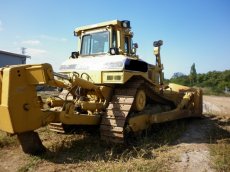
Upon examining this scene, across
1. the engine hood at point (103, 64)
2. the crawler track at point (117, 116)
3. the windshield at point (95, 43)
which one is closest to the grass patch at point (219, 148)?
the crawler track at point (117, 116)

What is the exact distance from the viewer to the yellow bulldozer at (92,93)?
5.27 metres

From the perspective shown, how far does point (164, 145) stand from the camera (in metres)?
6.66

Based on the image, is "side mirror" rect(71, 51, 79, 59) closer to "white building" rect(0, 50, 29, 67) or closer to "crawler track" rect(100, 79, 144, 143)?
"crawler track" rect(100, 79, 144, 143)

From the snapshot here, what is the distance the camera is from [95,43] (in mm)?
7965

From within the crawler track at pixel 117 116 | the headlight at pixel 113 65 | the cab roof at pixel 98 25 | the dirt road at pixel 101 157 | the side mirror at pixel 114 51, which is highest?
the cab roof at pixel 98 25

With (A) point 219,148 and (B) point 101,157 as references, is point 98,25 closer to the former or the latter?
(B) point 101,157

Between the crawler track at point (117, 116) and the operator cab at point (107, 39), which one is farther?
the operator cab at point (107, 39)

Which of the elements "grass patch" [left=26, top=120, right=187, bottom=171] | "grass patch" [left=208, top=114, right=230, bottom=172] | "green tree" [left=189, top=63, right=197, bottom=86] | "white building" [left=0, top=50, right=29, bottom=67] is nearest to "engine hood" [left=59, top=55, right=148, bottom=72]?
"grass patch" [left=26, top=120, right=187, bottom=171]

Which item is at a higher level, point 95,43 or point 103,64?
point 95,43

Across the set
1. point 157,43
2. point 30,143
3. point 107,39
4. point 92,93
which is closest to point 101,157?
point 30,143

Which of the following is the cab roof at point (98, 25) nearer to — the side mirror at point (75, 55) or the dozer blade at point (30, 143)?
the side mirror at point (75, 55)

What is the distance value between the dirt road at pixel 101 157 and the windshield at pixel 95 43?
2.21 metres

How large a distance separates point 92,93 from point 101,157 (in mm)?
1692

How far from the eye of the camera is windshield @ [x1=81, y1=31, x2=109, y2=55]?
25.2 ft
